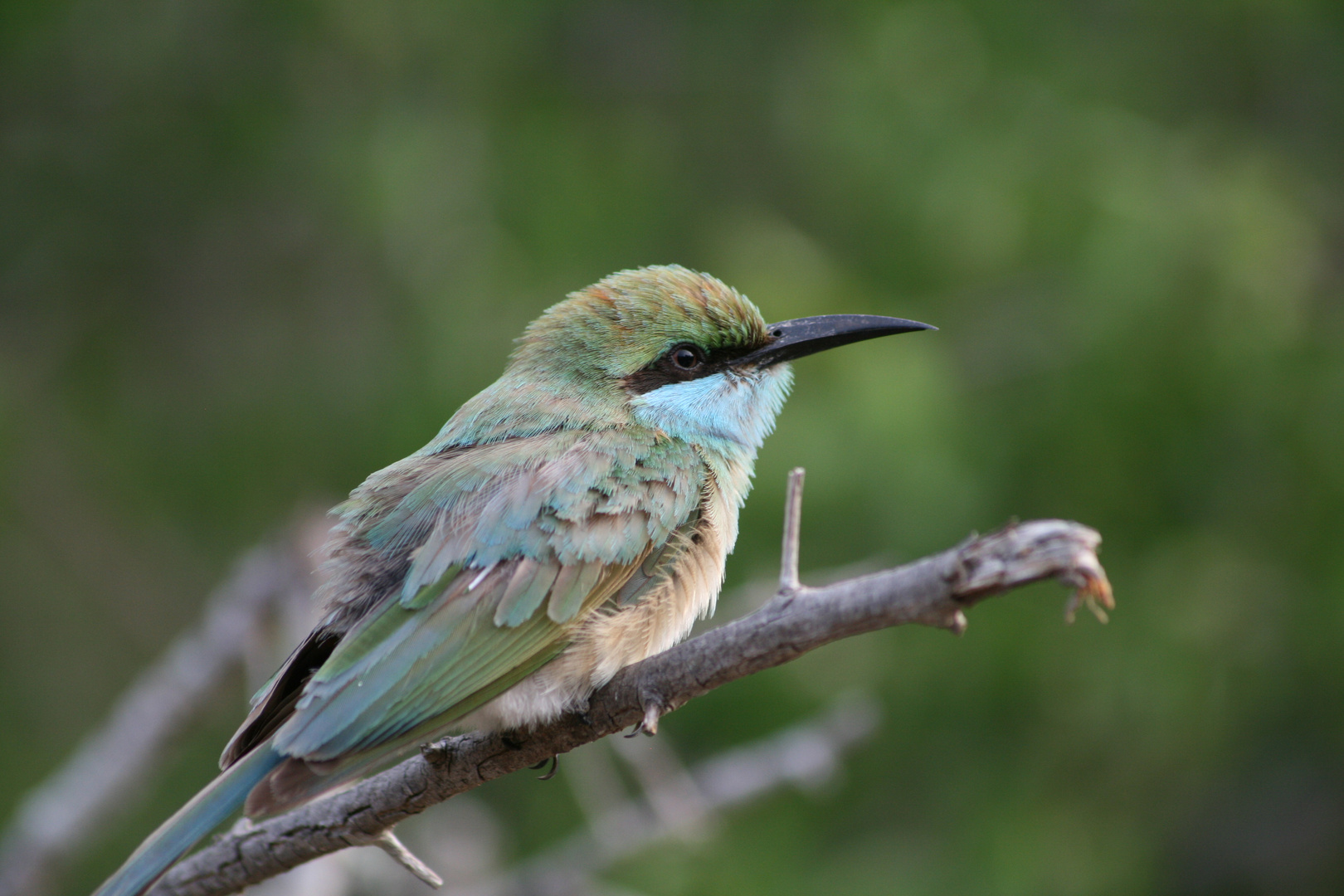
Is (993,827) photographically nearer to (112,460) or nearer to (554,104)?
(554,104)

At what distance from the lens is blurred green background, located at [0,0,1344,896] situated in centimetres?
481

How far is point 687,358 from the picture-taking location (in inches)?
119

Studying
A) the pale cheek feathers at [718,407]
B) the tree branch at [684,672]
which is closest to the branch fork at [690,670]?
Result: the tree branch at [684,672]

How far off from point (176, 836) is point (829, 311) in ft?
10.3

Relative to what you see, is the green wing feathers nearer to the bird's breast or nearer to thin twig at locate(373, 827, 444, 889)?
the bird's breast

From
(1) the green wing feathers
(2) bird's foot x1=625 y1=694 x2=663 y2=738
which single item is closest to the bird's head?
(1) the green wing feathers

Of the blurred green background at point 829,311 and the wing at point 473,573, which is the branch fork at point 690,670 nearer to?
the wing at point 473,573

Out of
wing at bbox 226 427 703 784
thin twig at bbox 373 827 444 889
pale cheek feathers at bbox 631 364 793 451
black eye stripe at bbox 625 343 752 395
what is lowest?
thin twig at bbox 373 827 444 889

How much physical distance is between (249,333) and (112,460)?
898 mm

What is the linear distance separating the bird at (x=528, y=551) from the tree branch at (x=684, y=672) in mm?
68

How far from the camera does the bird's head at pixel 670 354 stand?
2912 millimetres

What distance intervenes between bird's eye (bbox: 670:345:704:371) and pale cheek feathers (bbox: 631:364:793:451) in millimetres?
45

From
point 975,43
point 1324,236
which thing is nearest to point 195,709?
point 975,43

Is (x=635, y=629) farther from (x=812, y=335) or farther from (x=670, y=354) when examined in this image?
(x=812, y=335)
